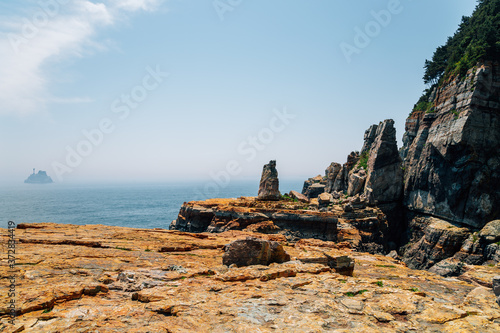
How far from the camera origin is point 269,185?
158 feet

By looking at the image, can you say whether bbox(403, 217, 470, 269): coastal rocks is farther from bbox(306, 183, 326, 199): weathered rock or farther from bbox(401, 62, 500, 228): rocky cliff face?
bbox(306, 183, 326, 199): weathered rock

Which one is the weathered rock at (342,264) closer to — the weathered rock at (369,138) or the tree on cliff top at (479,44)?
the tree on cliff top at (479,44)

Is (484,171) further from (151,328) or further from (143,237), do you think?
(151,328)

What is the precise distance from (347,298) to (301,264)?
4.05 metres

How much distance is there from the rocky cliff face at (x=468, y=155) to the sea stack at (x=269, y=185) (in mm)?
25781

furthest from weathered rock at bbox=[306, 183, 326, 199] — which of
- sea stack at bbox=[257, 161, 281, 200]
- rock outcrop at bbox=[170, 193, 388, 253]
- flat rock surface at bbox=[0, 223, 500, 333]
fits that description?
flat rock surface at bbox=[0, 223, 500, 333]

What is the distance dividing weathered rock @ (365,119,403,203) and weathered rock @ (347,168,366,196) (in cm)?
140

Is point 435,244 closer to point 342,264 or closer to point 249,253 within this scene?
point 342,264

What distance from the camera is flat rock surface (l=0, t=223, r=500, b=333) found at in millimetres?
8086

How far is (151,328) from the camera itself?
7.63 meters

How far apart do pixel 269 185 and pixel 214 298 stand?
38.4 metres

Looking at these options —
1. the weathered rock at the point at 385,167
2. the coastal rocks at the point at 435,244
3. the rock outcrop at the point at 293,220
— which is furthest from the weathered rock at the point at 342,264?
the weathered rock at the point at 385,167

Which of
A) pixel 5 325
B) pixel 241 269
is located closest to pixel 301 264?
pixel 241 269

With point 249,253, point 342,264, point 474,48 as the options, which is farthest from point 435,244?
point 249,253
